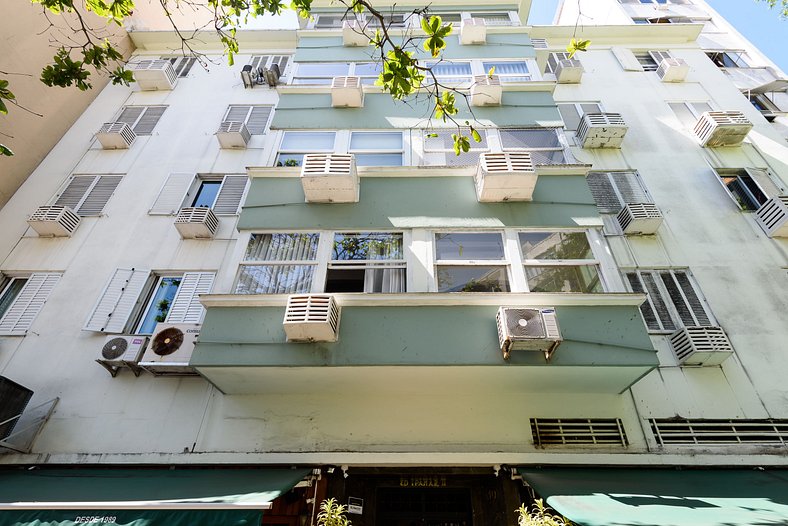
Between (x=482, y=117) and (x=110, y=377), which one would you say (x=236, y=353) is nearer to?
(x=110, y=377)

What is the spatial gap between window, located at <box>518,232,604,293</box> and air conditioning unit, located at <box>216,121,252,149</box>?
8.52 metres

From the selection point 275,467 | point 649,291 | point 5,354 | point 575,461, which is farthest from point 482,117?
point 5,354

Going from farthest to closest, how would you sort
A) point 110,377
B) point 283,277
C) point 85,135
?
point 85,135 → point 110,377 → point 283,277

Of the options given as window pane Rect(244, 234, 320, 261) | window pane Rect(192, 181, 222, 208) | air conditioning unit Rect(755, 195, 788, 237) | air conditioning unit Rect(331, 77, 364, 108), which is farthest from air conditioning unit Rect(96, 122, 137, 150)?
air conditioning unit Rect(755, 195, 788, 237)

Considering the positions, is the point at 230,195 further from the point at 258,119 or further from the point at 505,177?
the point at 505,177

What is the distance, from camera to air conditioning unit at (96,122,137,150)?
10945 mm

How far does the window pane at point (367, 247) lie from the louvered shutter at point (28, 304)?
6945mm

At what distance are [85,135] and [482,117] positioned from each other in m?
12.0

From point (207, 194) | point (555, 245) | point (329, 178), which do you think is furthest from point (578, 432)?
point (207, 194)

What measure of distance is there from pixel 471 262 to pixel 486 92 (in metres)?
5.17

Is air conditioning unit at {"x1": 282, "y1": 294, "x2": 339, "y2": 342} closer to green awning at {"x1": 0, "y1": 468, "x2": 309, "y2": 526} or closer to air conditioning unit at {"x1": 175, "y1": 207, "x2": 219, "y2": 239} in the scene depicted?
green awning at {"x1": 0, "y1": 468, "x2": 309, "y2": 526}

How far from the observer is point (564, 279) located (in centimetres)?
646

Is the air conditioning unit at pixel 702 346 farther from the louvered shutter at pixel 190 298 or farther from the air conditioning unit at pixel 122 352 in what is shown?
the air conditioning unit at pixel 122 352

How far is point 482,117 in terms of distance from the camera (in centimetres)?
924
